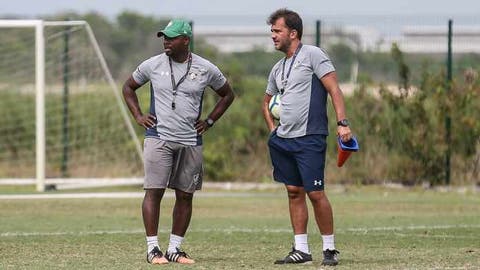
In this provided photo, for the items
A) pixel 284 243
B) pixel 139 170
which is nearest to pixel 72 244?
pixel 284 243

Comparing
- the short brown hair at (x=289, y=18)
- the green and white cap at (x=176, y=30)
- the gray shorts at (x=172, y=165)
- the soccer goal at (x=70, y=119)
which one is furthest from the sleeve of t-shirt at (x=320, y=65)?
the soccer goal at (x=70, y=119)

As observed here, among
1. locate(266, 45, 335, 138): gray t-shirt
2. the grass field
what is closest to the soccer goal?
the grass field

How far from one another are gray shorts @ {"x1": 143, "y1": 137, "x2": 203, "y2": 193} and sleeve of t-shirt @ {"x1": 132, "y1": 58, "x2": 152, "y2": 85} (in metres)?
0.53

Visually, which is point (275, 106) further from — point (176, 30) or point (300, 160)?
point (176, 30)

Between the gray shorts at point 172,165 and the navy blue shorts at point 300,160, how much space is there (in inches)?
27.4

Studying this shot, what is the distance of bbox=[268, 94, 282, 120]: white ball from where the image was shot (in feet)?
38.4

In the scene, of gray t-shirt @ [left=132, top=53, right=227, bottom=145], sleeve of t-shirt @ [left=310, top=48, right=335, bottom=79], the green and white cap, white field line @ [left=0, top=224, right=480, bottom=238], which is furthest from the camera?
white field line @ [left=0, top=224, right=480, bottom=238]

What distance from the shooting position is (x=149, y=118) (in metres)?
11.9

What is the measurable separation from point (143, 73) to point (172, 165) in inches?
33.1

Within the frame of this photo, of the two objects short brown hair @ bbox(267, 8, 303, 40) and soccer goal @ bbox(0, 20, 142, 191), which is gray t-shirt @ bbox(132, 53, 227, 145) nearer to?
short brown hair @ bbox(267, 8, 303, 40)

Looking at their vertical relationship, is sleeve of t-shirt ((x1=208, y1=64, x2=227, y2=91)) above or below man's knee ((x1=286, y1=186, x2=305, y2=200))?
above

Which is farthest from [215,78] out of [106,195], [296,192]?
[106,195]

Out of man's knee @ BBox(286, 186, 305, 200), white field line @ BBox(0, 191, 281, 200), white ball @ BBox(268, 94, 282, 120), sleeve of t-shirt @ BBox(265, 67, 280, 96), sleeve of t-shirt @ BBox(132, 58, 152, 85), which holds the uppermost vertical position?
sleeve of t-shirt @ BBox(132, 58, 152, 85)

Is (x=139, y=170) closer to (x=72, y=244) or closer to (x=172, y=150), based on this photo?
(x=72, y=244)
